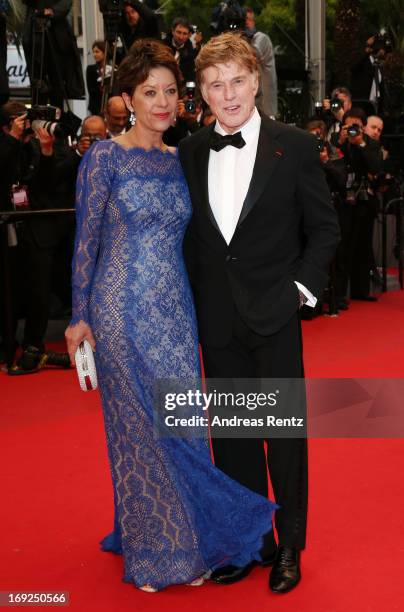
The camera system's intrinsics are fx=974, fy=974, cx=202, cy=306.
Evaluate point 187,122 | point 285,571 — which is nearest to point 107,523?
point 285,571

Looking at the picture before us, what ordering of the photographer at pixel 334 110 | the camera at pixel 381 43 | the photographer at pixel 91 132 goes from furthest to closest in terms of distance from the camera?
the camera at pixel 381 43
the photographer at pixel 334 110
the photographer at pixel 91 132

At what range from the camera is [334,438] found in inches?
184

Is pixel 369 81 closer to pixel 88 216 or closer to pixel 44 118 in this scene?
pixel 44 118

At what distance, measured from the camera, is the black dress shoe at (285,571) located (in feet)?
10.0

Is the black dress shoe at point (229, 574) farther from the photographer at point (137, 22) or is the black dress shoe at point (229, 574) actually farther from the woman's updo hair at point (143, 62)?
the photographer at point (137, 22)

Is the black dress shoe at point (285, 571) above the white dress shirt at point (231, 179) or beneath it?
beneath

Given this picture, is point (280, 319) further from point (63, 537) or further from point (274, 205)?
point (63, 537)

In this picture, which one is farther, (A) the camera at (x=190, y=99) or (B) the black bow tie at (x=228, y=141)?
(A) the camera at (x=190, y=99)

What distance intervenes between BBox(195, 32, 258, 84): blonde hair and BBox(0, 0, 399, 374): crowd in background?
8.70ft

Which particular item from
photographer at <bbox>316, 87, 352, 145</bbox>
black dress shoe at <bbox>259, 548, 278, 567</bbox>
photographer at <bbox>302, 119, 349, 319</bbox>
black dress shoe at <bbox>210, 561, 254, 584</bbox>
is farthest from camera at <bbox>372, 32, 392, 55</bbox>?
black dress shoe at <bbox>210, 561, 254, 584</bbox>

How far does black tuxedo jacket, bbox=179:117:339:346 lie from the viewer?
9.80 feet

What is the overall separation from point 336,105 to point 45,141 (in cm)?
341

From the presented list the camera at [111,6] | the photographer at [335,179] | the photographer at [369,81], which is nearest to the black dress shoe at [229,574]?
the photographer at [335,179]

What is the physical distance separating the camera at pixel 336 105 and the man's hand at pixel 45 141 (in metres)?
3.30
